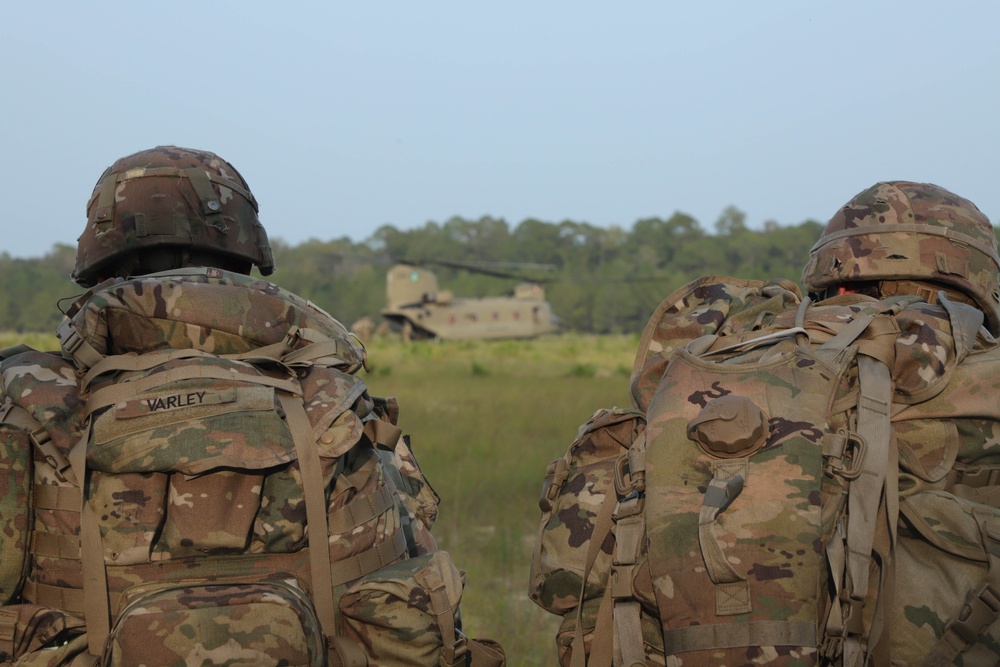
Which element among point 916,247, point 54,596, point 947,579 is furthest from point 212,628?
point 916,247

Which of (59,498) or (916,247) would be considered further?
(916,247)

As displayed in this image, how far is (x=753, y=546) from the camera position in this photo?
265 cm

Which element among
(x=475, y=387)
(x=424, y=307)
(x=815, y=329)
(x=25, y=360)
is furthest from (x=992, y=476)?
(x=424, y=307)

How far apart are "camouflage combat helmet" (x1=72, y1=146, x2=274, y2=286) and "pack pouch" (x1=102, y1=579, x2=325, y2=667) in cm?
119

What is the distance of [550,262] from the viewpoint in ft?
298

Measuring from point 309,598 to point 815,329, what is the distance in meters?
1.57

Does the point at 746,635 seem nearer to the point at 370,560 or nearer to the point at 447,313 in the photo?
the point at 370,560

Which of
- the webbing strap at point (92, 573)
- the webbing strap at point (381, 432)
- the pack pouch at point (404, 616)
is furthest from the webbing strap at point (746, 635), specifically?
the webbing strap at point (92, 573)

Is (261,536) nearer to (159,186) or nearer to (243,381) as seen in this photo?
(243,381)

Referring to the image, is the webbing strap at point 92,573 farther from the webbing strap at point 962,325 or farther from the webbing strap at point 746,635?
the webbing strap at point 962,325

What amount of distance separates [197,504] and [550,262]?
88545 mm

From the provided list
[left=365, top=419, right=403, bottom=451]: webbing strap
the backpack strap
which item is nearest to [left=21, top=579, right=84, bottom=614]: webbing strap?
[left=365, top=419, right=403, bottom=451]: webbing strap

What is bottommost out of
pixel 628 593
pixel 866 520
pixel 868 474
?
pixel 628 593

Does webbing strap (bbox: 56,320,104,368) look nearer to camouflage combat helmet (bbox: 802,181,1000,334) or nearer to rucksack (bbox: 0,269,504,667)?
rucksack (bbox: 0,269,504,667)
